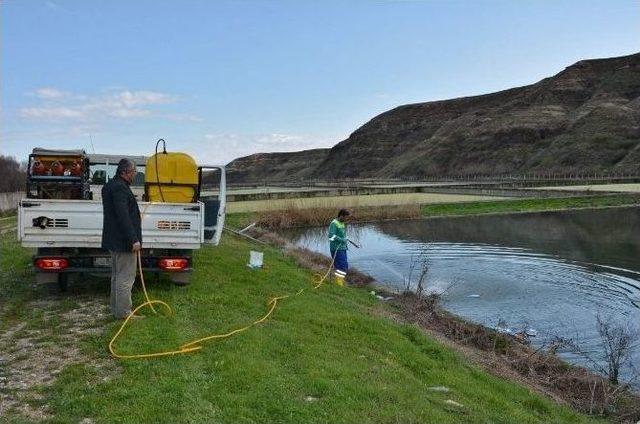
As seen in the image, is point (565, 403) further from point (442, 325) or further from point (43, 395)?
point (43, 395)

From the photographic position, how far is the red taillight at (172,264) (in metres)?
10.0

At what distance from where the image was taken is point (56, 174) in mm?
12406

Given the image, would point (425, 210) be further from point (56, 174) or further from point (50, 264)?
point (50, 264)

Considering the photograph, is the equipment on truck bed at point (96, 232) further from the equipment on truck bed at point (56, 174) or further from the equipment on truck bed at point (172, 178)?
the equipment on truck bed at point (56, 174)

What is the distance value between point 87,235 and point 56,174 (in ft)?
11.2

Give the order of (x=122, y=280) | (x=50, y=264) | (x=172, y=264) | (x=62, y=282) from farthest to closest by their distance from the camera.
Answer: (x=62, y=282) < (x=172, y=264) < (x=50, y=264) < (x=122, y=280)

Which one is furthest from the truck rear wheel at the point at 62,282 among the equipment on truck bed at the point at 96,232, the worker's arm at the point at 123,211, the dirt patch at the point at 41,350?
the worker's arm at the point at 123,211

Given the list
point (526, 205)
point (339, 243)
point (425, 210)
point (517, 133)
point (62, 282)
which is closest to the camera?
point (62, 282)

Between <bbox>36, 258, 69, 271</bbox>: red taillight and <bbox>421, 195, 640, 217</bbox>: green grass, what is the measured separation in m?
30.9

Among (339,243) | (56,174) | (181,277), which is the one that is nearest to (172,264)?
(181,277)

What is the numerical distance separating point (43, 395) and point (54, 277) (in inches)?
173

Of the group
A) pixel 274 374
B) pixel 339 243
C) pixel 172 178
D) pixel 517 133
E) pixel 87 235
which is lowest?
pixel 274 374

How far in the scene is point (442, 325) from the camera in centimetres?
1209

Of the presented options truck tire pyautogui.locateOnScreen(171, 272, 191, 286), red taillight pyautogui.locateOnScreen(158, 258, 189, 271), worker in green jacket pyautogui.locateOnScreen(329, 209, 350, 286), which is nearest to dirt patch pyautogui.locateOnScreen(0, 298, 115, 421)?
red taillight pyautogui.locateOnScreen(158, 258, 189, 271)
